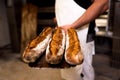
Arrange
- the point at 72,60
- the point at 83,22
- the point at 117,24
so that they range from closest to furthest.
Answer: the point at 72,60
the point at 83,22
the point at 117,24

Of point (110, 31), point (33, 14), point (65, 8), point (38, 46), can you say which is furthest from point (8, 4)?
point (38, 46)

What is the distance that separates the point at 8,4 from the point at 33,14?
366 millimetres

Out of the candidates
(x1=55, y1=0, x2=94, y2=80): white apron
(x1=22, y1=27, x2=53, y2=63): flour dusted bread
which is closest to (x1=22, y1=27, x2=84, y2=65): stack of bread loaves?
(x1=22, y1=27, x2=53, y2=63): flour dusted bread

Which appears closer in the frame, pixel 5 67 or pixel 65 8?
pixel 65 8

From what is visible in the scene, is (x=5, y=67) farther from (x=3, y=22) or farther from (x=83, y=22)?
(x=83, y=22)

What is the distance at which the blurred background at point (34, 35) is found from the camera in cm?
207

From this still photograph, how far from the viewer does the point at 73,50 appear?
797 millimetres

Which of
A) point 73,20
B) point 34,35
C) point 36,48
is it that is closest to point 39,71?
point 34,35

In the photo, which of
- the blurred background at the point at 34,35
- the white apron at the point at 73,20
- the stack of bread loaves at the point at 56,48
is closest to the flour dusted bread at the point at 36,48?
the stack of bread loaves at the point at 56,48

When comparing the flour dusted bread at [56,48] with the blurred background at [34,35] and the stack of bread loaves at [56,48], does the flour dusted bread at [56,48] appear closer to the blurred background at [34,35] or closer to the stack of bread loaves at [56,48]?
the stack of bread loaves at [56,48]

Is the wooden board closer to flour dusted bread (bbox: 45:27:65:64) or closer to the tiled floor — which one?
flour dusted bread (bbox: 45:27:65:64)

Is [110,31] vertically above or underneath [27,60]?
underneath

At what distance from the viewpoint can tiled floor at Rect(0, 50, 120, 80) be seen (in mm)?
2072

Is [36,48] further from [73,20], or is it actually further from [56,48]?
[73,20]
